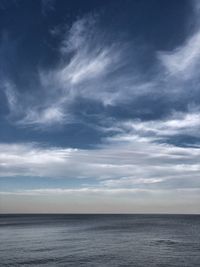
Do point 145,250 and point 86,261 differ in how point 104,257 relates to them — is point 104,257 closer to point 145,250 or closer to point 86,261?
point 86,261

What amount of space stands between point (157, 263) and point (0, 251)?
104 ft

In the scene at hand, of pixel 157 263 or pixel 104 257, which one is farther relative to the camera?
pixel 104 257

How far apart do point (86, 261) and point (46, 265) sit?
7.48 meters

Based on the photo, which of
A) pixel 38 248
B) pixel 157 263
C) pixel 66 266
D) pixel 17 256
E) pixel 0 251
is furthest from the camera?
pixel 38 248

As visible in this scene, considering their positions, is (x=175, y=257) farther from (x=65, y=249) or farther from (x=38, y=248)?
(x=38, y=248)

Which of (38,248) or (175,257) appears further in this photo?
(38,248)

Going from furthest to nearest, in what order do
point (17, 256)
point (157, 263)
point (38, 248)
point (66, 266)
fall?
point (38, 248)
point (17, 256)
point (157, 263)
point (66, 266)

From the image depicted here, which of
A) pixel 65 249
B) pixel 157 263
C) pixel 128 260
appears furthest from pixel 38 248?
pixel 157 263

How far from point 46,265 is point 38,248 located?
1957 cm

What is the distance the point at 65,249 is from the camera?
64500mm

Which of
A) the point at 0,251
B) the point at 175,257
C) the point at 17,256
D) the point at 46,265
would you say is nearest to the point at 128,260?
the point at 175,257

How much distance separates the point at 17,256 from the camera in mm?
55250

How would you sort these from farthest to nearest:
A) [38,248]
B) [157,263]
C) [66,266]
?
[38,248], [157,263], [66,266]

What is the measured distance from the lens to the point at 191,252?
203 ft
